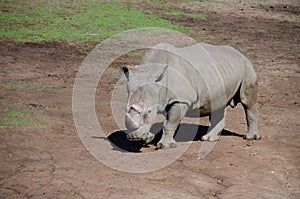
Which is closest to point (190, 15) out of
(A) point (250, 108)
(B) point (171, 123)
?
(A) point (250, 108)

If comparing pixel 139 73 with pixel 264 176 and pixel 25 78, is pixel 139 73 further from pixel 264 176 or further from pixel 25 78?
pixel 25 78

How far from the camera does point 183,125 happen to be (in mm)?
9305

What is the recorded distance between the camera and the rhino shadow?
8.05 meters

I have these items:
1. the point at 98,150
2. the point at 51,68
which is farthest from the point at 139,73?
the point at 51,68

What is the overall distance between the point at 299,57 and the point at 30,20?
293 inches

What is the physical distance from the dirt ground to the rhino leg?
0.55 ft

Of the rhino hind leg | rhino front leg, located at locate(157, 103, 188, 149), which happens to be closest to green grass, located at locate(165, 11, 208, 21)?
the rhino hind leg

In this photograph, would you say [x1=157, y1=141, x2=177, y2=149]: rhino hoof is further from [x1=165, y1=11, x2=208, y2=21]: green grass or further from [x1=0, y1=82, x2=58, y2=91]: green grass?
[x1=165, y1=11, x2=208, y2=21]: green grass

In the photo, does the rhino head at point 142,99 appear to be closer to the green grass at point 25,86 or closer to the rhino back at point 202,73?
the rhino back at point 202,73

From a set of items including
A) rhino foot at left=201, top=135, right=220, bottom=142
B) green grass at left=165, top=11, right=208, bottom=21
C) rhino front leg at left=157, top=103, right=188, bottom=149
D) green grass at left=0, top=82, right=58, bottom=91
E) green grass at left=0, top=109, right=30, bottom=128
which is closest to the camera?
rhino front leg at left=157, top=103, right=188, bottom=149

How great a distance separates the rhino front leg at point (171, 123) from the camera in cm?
787

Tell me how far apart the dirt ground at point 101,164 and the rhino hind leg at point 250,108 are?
0.17m

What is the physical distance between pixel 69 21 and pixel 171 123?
9160 millimetres

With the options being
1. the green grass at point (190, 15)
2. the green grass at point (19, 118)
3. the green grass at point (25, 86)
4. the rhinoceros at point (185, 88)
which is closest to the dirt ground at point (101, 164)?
the green grass at point (19, 118)
